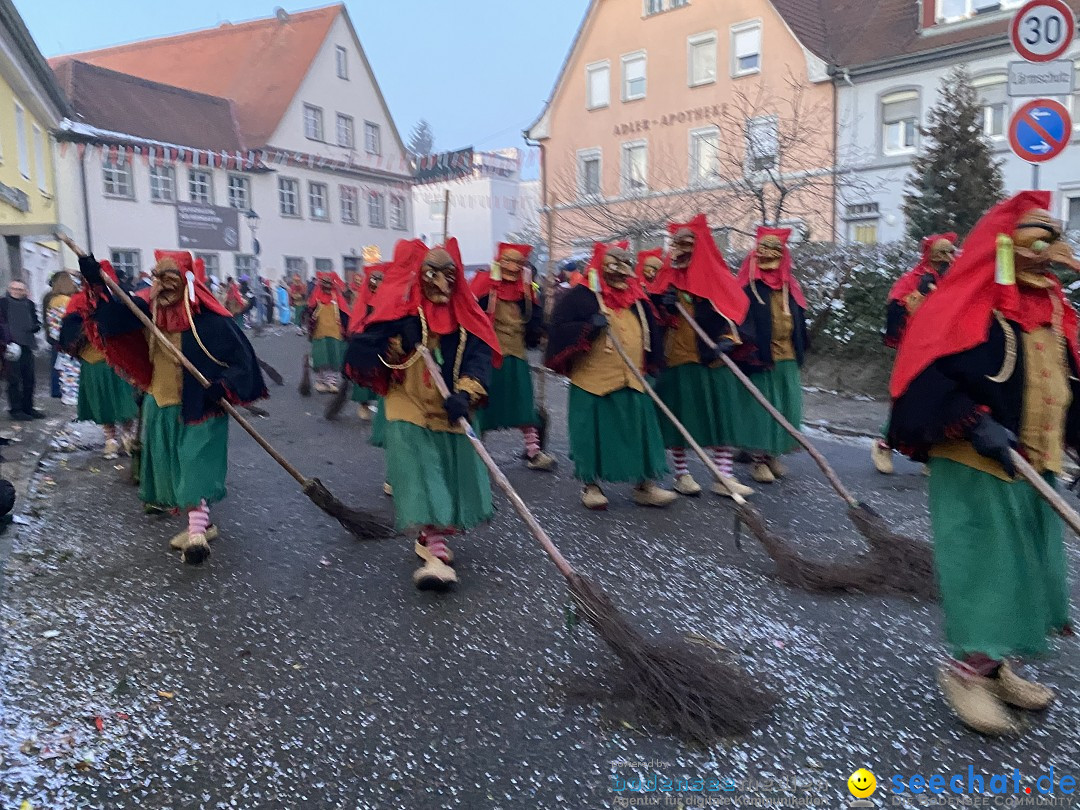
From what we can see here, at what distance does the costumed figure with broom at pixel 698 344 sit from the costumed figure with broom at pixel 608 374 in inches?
17.7

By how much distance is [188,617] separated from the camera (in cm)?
459

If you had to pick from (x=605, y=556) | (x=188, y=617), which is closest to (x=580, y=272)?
(x=605, y=556)

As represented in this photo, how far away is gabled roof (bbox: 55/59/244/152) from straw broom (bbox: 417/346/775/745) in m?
27.4

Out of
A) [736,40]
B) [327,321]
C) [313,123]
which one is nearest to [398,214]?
[313,123]

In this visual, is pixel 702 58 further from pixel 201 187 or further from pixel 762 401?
pixel 762 401

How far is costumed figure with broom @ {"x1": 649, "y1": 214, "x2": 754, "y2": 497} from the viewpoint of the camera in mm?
6695

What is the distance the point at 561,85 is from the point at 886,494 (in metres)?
28.2

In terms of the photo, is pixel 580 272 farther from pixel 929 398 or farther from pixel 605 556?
pixel 929 398

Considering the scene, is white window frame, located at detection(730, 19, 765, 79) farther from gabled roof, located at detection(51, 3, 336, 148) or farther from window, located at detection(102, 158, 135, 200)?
window, located at detection(102, 158, 135, 200)

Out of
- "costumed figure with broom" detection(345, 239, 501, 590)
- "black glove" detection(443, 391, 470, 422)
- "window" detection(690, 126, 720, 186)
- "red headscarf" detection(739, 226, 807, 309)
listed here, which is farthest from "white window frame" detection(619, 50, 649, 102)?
"black glove" detection(443, 391, 470, 422)

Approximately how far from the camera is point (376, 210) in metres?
39.6

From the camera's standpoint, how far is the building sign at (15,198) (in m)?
14.4

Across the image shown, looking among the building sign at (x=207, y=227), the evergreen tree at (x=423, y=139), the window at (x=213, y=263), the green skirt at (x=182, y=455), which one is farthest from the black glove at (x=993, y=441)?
the evergreen tree at (x=423, y=139)

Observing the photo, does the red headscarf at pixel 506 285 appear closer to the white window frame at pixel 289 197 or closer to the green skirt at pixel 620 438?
the green skirt at pixel 620 438
